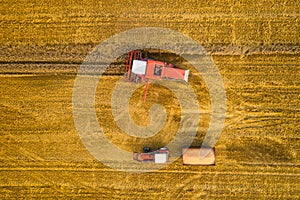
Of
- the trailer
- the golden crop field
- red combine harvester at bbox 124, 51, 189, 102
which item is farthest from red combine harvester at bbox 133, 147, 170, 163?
red combine harvester at bbox 124, 51, 189, 102

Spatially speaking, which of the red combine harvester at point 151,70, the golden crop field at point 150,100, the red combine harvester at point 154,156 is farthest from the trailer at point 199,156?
the red combine harvester at point 151,70

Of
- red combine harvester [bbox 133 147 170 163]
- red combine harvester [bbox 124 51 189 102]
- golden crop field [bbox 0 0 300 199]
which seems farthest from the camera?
red combine harvester [bbox 133 147 170 163]

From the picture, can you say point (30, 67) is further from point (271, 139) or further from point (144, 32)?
point (271, 139)

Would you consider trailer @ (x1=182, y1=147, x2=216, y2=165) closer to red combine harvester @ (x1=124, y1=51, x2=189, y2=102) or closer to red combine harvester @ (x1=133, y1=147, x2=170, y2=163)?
red combine harvester @ (x1=133, y1=147, x2=170, y2=163)

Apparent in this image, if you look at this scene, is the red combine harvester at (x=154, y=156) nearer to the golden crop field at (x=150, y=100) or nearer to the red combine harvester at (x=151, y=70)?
the golden crop field at (x=150, y=100)

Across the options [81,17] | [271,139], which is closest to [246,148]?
[271,139]

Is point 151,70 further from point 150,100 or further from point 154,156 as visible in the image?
point 154,156
